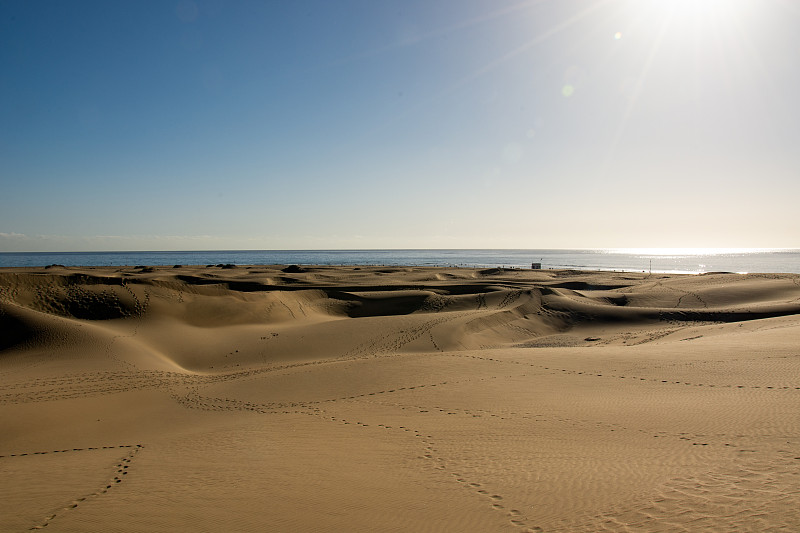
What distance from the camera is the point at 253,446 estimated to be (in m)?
7.09

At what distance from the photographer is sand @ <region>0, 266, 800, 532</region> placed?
456 centimetres

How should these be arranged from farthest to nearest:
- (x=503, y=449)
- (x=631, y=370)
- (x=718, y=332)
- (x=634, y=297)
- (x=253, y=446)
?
(x=634, y=297), (x=718, y=332), (x=631, y=370), (x=253, y=446), (x=503, y=449)

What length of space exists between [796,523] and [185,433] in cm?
850

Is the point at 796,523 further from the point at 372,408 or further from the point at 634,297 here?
the point at 634,297

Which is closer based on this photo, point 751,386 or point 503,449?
point 503,449

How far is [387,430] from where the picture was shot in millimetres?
7727

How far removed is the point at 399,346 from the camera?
1914cm

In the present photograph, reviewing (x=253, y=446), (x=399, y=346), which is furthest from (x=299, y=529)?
(x=399, y=346)

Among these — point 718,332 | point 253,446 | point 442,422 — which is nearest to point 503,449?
point 442,422

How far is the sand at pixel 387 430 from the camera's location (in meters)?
4.56

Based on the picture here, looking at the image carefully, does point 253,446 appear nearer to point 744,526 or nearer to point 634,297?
point 744,526

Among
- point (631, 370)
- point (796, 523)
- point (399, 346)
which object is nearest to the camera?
point (796, 523)

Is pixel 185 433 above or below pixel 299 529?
below

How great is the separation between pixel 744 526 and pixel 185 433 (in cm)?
814
